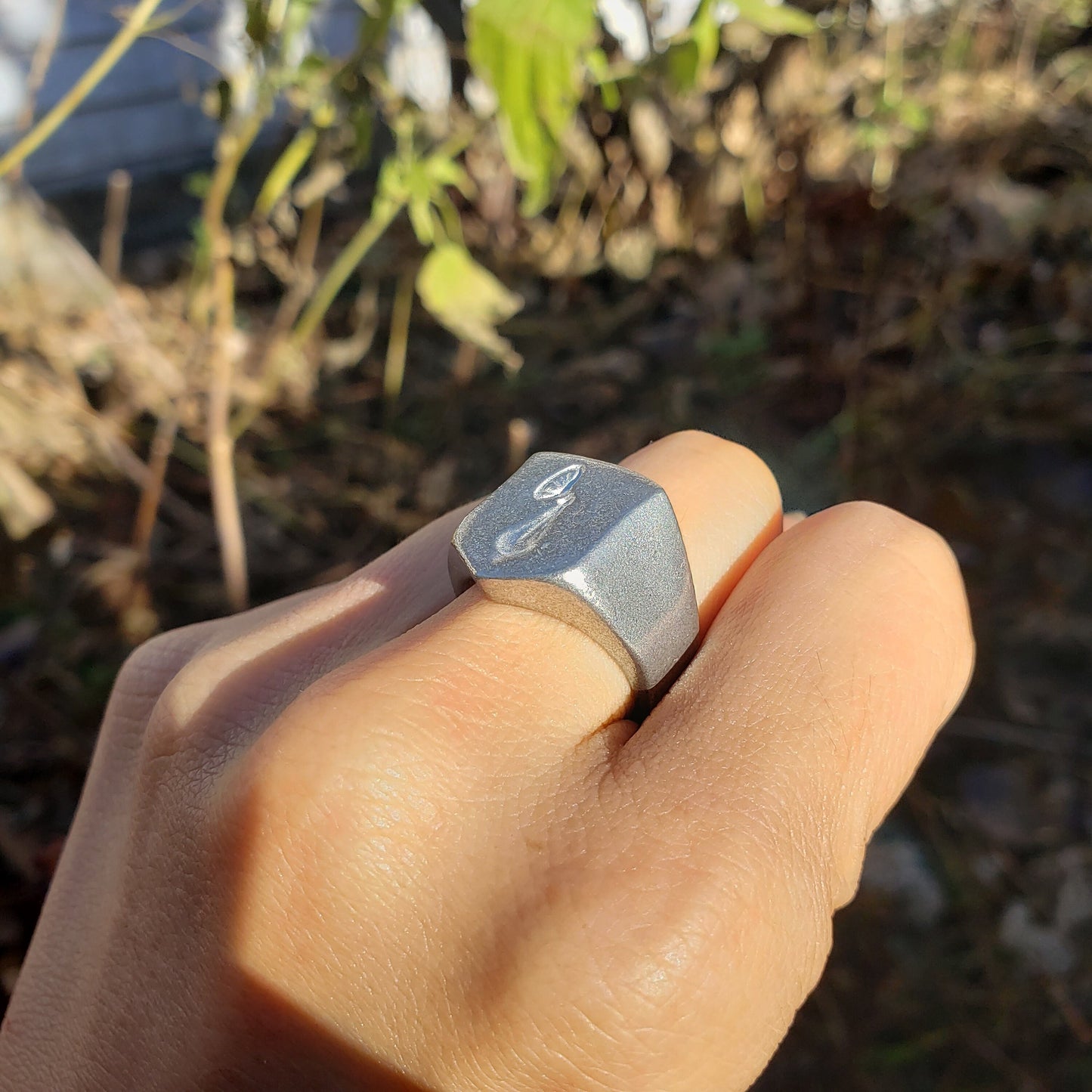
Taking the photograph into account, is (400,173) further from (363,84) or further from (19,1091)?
(19,1091)

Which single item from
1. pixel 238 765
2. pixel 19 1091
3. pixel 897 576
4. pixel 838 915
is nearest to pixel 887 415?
pixel 838 915

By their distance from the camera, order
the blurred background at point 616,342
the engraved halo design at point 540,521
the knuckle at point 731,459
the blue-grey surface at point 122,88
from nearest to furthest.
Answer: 1. the engraved halo design at point 540,521
2. the knuckle at point 731,459
3. the blurred background at point 616,342
4. the blue-grey surface at point 122,88

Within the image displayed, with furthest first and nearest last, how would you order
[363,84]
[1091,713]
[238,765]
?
1. [1091,713]
2. [363,84]
3. [238,765]

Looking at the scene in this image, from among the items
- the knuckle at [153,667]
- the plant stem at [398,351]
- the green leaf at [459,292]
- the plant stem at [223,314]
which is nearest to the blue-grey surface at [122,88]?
the plant stem at [398,351]

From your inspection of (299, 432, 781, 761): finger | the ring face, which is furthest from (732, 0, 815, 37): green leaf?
(299, 432, 781, 761): finger

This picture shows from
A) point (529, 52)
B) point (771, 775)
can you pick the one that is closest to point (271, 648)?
point (771, 775)

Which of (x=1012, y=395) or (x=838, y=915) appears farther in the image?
(x=1012, y=395)

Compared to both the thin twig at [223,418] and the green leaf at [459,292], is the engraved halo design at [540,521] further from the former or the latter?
the thin twig at [223,418]
